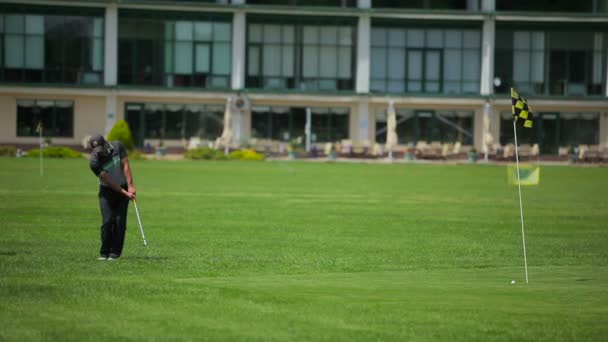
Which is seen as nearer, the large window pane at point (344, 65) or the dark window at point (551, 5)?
the large window pane at point (344, 65)

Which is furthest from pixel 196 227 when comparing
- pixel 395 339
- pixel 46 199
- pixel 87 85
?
pixel 87 85

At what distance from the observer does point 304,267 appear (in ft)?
58.0

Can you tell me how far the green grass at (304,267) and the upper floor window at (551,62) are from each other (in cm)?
4538

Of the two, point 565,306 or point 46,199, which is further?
point 46,199

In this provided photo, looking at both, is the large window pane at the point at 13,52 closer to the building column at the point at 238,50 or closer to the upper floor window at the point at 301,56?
the building column at the point at 238,50

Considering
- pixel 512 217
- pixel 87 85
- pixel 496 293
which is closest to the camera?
pixel 496 293

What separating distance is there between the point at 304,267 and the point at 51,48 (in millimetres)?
63871

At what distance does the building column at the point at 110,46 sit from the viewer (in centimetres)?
7819

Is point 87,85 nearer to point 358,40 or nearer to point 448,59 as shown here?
point 358,40

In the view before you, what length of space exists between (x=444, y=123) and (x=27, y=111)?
29.9 metres

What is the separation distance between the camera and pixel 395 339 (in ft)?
37.0

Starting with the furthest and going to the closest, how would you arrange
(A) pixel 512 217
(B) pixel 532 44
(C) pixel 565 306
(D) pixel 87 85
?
(B) pixel 532 44, (D) pixel 87 85, (A) pixel 512 217, (C) pixel 565 306

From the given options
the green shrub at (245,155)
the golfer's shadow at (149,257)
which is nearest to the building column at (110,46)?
the green shrub at (245,155)

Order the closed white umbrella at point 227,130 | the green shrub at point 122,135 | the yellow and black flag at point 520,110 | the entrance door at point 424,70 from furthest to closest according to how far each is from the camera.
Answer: the entrance door at point 424,70 → the closed white umbrella at point 227,130 → the green shrub at point 122,135 → the yellow and black flag at point 520,110
